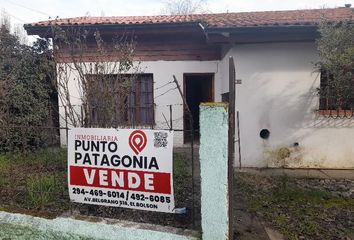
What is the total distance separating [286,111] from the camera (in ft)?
24.4

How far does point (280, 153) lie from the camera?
7.45 meters

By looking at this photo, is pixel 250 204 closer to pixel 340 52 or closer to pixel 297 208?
pixel 297 208

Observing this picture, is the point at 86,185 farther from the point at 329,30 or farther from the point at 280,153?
the point at 280,153

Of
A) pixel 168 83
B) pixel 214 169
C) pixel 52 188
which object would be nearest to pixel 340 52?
pixel 214 169

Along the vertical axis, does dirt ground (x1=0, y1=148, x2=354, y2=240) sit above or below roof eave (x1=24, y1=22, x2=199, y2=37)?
below

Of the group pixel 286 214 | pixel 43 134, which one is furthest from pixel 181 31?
pixel 286 214

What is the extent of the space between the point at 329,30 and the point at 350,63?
0.81 m

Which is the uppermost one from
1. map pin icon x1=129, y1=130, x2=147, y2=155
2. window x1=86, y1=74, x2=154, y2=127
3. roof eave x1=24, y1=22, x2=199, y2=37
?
roof eave x1=24, y1=22, x2=199, y2=37

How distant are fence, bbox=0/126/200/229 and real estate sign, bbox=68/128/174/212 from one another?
0.36 meters

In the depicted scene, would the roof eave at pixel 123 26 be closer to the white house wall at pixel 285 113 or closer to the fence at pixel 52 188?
the white house wall at pixel 285 113

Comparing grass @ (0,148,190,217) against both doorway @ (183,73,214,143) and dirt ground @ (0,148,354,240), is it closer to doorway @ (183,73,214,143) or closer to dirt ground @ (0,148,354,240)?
dirt ground @ (0,148,354,240)

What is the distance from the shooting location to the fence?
3.96m

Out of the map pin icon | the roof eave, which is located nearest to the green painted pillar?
the map pin icon

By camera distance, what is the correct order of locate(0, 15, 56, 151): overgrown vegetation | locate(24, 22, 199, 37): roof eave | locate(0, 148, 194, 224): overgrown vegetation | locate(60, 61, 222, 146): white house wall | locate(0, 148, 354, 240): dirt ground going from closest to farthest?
locate(0, 148, 354, 240): dirt ground
locate(0, 148, 194, 224): overgrown vegetation
locate(0, 15, 56, 151): overgrown vegetation
locate(24, 22, 199, 37): roof eave
locate(60, 61, 222, 146): white house wall
